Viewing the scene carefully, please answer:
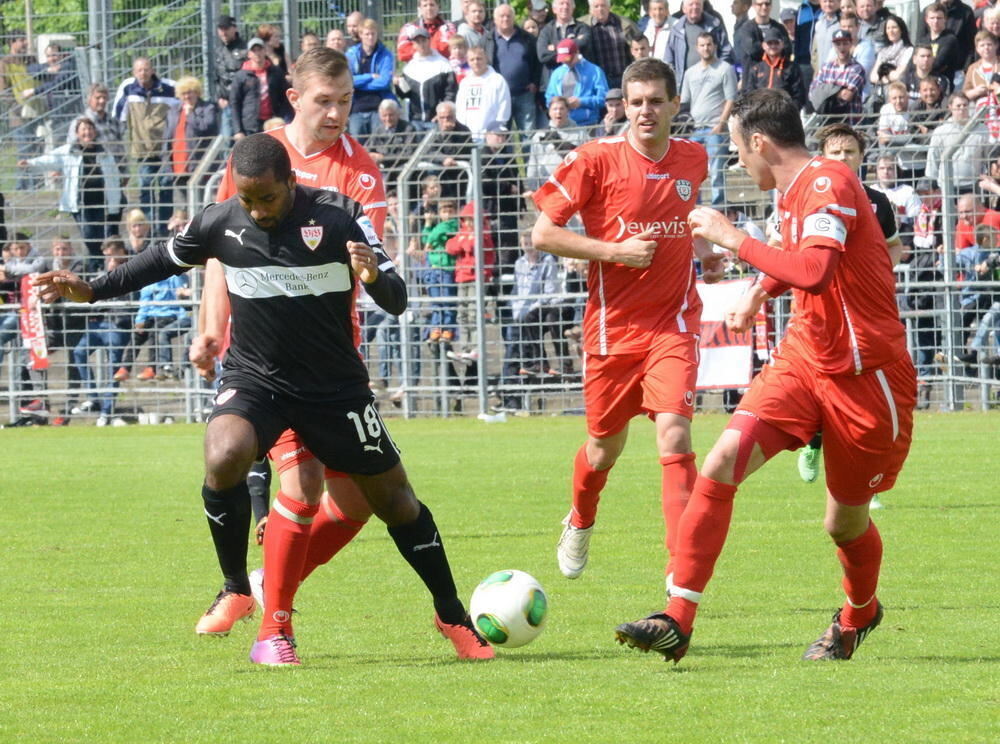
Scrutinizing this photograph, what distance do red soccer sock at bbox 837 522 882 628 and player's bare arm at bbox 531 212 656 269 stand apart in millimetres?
1869

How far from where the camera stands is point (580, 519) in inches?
350

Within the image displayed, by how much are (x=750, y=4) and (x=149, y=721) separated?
59.8 ft

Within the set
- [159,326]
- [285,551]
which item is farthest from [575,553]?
[159,326]

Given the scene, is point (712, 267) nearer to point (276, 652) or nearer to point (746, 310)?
point (746, 310)

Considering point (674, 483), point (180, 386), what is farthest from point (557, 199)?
point (180, 386)

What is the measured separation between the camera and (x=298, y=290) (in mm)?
6680

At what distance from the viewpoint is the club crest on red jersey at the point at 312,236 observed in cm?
665

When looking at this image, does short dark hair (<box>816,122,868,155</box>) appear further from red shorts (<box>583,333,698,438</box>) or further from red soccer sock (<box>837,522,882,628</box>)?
red soccer sock (<box>837,522,882,628</box>)

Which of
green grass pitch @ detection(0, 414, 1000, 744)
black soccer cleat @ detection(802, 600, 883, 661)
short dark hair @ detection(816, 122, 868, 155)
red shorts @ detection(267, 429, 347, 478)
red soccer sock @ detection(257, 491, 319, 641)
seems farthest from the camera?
short dark hair @ detection(816, 122, 868, 155)

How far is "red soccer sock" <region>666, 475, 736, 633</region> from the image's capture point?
6.33 meters

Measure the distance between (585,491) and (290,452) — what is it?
7.44 feet

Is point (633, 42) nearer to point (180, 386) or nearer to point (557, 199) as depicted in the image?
point (180, 386)

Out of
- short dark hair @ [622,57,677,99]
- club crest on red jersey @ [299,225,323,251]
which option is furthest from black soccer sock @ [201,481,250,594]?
short dark hair @ [622,57,677,99]

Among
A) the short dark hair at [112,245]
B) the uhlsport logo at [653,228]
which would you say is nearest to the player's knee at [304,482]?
the uhlsport logo at [653,228]
